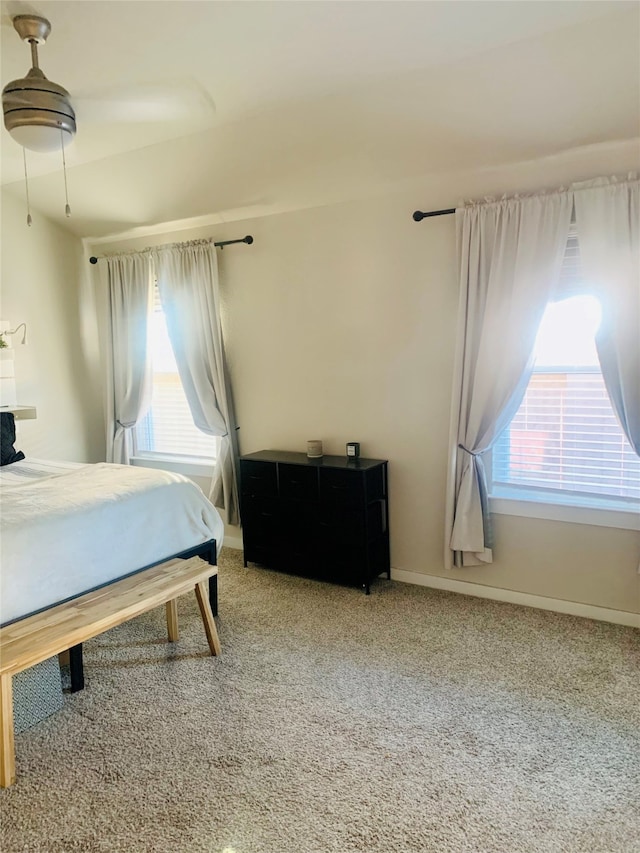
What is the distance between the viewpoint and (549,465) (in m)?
3.13

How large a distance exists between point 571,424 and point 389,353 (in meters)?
1.14

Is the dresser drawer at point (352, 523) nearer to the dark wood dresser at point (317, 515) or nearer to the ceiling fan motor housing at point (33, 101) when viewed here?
the dark wood dresser at point (317, 515)

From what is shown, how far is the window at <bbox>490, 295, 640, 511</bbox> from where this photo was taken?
2.93m

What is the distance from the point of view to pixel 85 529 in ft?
8.25

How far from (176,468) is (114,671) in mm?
2163

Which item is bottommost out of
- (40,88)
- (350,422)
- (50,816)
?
(50,816)

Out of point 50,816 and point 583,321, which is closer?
point 50,816

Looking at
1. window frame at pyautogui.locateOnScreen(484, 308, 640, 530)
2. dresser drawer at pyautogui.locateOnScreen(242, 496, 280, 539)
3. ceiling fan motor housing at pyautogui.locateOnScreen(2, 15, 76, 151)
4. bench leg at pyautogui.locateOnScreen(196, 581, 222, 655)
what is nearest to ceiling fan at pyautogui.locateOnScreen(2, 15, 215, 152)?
ceiling fan motor housing at pyautogui.locateOnScreen(2, 15, 76, 151)

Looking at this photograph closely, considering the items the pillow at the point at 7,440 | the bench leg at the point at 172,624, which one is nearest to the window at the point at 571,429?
the bench leg at the point at 172,624

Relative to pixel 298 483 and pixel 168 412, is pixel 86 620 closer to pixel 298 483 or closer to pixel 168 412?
pixel 298 483

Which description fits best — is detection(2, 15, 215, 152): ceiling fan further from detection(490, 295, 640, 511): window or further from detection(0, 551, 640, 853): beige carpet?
detection(0, 551, 640, 853): beige carpet

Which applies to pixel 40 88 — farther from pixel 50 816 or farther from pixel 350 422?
pixel 50 816

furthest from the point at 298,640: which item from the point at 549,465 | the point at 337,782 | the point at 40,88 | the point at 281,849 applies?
the point at 40,88

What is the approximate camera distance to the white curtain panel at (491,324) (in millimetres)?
2912
